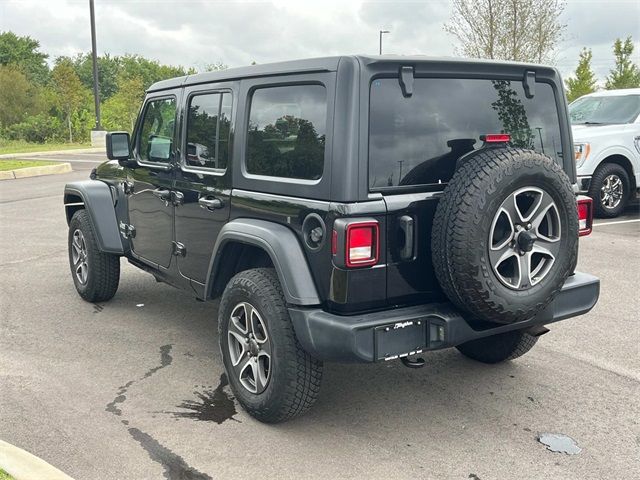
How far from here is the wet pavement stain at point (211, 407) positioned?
3.75 metres

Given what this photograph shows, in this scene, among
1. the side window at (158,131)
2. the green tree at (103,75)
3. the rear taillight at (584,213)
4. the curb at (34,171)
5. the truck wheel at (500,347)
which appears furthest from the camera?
the green tree at (103,75)

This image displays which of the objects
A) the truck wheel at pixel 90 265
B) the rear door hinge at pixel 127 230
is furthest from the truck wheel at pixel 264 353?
the truck wheel at pixel 90 265

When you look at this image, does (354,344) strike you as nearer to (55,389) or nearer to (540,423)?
(540,423)

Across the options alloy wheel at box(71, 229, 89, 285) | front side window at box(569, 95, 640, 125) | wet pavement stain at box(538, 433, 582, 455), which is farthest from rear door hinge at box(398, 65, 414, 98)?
front side window at box(569, 95, 640, 125)

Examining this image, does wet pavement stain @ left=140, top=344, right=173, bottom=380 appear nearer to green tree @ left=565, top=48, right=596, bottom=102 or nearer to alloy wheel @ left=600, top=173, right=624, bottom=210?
alloy wheel @ left=600, top=173, right=624, bottom=210

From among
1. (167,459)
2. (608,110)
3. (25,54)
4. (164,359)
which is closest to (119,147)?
(164,359)

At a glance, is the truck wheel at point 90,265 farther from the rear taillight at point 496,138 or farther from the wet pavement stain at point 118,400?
the rear taillight at point 496,138

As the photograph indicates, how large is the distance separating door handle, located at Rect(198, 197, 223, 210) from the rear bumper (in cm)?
98

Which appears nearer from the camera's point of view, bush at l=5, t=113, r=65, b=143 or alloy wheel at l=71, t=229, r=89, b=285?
alloy wheel at l=71, t=229, r=89, b=285

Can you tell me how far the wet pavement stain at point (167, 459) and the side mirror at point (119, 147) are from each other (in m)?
2.42

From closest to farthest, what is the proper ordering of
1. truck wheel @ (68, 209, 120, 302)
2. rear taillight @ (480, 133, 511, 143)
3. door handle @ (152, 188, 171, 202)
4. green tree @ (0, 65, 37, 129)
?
1. rear taillight @ (480, 133, 511, 143)
2. door handle @ (152, 188, 171, 202)
3. truck wheel @ (68, 209, 120, 302)
4. green tree @ (0, 65, 37, 129)

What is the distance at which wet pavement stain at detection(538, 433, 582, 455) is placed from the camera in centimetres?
336

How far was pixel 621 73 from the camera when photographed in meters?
33.7

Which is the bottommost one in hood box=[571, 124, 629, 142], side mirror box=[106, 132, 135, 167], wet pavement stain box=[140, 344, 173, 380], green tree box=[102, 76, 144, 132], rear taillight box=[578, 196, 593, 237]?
wet pavement stain box=[140, 344, 173, 380]
